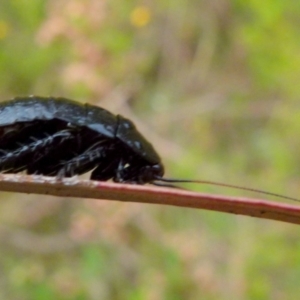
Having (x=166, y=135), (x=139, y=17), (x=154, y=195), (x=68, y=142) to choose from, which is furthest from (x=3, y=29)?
(x=154, y=195)

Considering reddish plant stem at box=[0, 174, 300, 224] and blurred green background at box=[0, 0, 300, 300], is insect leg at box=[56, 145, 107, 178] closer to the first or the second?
reddish plant stem at box=[0, 174, 300, 224]

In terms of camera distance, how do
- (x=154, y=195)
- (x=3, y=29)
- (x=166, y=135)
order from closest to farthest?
(x=154, y=195) → (x=3, y=29) → (x=166, y=135)

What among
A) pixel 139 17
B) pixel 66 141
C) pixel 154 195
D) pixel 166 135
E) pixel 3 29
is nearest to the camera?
pixel 154 195

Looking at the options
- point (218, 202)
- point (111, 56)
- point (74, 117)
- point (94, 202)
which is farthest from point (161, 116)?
point (218, 202)

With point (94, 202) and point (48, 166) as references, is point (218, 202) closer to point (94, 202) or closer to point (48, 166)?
point (48, 166)

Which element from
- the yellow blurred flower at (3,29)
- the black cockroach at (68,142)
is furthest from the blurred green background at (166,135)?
the black cockroach at (68,142)

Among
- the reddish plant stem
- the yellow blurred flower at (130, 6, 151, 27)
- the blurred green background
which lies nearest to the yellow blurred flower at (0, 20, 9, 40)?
the blurred green background

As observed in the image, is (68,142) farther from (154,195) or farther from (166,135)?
(166,135)
